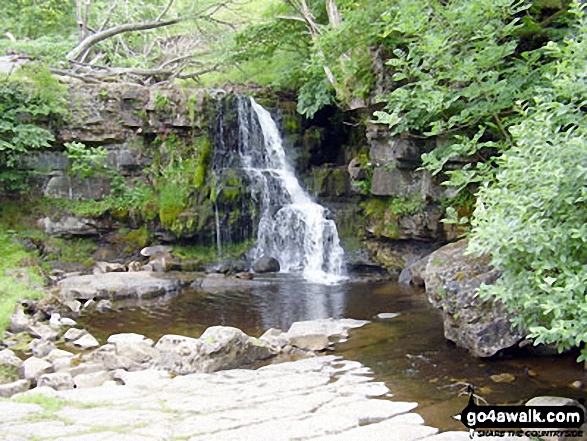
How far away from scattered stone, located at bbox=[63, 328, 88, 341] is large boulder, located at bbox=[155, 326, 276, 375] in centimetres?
231

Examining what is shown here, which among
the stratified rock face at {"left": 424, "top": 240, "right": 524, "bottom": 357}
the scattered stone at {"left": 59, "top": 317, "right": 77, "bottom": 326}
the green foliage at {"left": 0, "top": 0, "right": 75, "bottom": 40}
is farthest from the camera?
the green foliage at {"left": 0, "top": 0, "right": 75, "bottom": 40}

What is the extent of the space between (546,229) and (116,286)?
35.4 feet

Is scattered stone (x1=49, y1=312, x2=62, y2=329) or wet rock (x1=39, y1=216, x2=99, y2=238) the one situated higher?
wet rock (x1=39, y1=216, x2=99, y2=238)

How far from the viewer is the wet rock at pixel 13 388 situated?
21.1 feet

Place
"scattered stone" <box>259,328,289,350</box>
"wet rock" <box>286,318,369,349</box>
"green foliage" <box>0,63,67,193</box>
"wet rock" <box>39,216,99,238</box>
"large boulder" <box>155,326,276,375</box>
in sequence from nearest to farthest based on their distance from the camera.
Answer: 1. "large boulder" <box>155,326,276,375</box>
2. "scattered stone" <box>259,328,289,350</box>
3. "wet rock" <box>286,318,369,349</box>
4. "green foliage" <box>0,63,67,193</box>
5. "wet rock" <box>39,216,99,238</box>

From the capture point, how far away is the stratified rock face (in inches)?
268

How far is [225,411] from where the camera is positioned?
17.1ft

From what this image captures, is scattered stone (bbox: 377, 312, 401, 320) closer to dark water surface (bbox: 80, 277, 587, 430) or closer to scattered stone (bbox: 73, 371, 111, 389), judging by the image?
dark water surface (bbox: 80, 277, 587, 430)

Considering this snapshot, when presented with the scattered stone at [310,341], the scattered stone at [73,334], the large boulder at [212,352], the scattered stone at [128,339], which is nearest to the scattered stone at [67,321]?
the scattered stone at [73,334]

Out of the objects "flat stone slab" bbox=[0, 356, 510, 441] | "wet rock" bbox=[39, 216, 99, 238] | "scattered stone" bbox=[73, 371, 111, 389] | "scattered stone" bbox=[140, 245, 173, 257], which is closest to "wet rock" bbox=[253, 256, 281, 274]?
"scattered stone" bbox=[140, 245, 173, 257]

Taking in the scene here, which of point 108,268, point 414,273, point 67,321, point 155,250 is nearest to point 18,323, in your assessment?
point 67,321

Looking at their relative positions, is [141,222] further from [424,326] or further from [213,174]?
[424,326]

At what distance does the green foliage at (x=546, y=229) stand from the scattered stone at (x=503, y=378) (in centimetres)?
142

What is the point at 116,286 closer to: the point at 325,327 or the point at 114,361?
the point at 114,361
